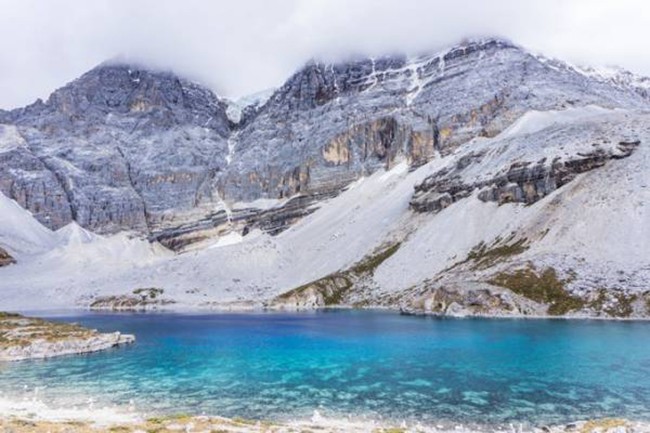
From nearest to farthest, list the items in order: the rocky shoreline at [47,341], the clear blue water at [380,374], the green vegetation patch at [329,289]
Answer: the clear blue water at [380,374] < the rocky shoreline at [47,341] < the green vegetation patch at [329,289]

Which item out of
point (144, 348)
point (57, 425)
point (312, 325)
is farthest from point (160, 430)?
point (312, 325)

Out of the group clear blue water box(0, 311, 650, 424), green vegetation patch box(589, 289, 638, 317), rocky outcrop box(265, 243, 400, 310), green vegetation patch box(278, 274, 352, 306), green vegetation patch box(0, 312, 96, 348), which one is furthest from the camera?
green vegetation patch box(278, 274, 352, 306)

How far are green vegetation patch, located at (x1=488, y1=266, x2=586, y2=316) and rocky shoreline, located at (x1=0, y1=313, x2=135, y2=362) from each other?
7856cm

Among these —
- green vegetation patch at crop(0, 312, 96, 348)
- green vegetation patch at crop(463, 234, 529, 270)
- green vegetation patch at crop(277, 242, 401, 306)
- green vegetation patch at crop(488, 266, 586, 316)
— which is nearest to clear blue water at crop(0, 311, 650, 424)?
green vegetation patch at crop(0, 312, 96, 348)

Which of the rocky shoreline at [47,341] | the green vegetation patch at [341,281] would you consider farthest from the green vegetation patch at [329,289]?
the rocky shoreline at [47,341]

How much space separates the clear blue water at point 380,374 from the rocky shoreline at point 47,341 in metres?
3.52

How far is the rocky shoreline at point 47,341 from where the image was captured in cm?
7038

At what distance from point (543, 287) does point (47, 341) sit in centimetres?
9345

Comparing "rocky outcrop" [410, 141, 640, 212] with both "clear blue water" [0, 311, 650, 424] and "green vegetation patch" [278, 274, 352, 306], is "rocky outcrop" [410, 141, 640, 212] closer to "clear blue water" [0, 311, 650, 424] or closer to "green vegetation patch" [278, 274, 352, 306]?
"green vegetation patch" [278, 274, 352, 306]

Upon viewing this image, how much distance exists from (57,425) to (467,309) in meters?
101

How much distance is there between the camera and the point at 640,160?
503 feet

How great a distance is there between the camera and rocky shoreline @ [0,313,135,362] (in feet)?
231

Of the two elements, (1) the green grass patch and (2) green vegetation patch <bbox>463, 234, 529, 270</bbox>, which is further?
(1) the green grass patch

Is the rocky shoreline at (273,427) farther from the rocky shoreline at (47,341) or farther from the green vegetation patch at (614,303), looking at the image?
the green vegetation patch at (614,303)
